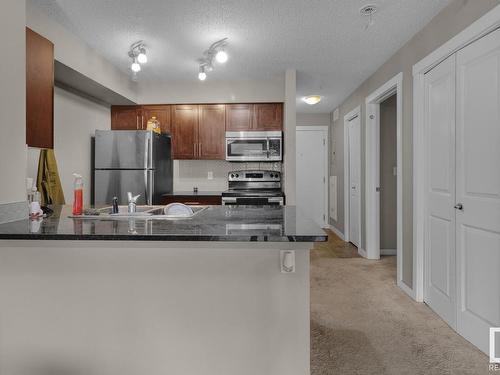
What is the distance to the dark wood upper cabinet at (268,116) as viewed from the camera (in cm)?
469

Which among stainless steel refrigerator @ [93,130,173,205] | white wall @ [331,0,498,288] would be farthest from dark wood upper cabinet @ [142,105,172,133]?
white wall @ [331,0,498,288]

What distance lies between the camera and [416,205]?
3.12 m

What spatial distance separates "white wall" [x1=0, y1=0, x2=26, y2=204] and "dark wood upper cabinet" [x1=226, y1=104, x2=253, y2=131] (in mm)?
3059

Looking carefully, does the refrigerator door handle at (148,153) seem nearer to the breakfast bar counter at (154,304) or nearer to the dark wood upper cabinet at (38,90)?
the dark wood upper cabinet at (38,90)

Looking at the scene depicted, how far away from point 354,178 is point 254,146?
5.53 feet

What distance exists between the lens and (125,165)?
4.21 meters

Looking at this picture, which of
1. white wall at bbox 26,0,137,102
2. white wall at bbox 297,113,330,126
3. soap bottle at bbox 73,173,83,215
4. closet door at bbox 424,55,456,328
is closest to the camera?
soap bottle at bbox 73,173,83,215

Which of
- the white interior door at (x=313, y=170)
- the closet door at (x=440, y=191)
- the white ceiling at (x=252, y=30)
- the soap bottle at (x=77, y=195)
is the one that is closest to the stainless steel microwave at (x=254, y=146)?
the white ceiling at (x=252, y=30)

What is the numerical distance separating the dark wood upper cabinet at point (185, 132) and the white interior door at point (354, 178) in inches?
89.4

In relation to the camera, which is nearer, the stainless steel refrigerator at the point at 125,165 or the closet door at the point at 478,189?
the closet door at the point at 478,189

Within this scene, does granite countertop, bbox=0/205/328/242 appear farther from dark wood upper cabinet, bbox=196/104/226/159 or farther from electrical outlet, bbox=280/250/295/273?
dark wood upper cabinet, bbox=196/104/226/159

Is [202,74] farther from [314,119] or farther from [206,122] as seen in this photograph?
[314,119]

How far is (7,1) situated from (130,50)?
6.33ft

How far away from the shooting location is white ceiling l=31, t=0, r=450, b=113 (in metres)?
2.66
